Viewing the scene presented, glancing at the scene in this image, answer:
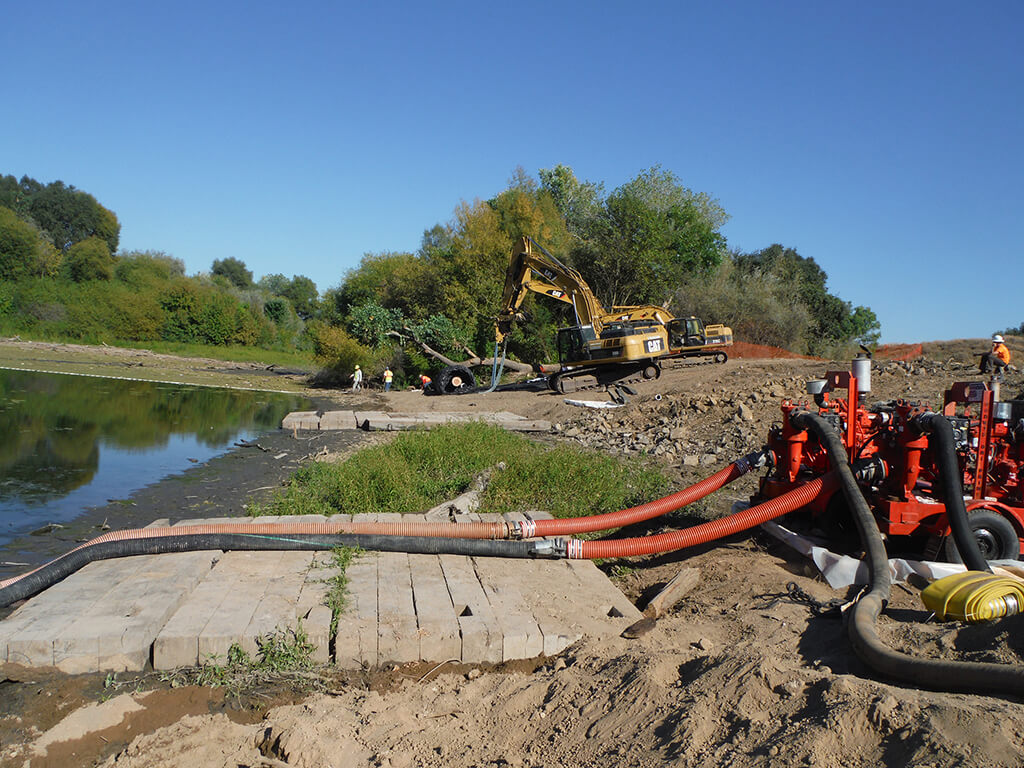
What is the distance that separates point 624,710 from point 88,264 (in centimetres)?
6976

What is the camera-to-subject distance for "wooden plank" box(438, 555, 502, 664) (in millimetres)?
4449

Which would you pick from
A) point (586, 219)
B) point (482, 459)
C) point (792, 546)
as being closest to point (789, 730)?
point (792, 546)

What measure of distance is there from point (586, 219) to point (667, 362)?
15.0 m

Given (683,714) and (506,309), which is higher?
(506,309)

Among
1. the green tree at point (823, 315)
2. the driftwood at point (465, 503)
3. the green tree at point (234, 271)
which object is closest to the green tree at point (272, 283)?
the green tree at point (234, 271)

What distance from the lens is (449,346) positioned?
108 feet

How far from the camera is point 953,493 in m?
5.76

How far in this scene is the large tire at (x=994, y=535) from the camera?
6.21 meters

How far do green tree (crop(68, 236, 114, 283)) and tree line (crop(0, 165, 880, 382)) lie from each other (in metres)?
5.34

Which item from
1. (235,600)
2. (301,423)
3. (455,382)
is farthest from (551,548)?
(455,382)

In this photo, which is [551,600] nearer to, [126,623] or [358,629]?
[358,629]

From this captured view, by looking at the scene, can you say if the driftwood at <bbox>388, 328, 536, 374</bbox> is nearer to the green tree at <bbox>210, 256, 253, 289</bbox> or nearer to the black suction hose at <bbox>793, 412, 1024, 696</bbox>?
the black suction hose at <bbox>793, 412, 1024, 696</bbox>

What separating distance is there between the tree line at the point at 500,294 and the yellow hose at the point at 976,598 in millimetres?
23515

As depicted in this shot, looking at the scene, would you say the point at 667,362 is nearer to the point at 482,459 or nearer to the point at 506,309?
the point at 506,309
